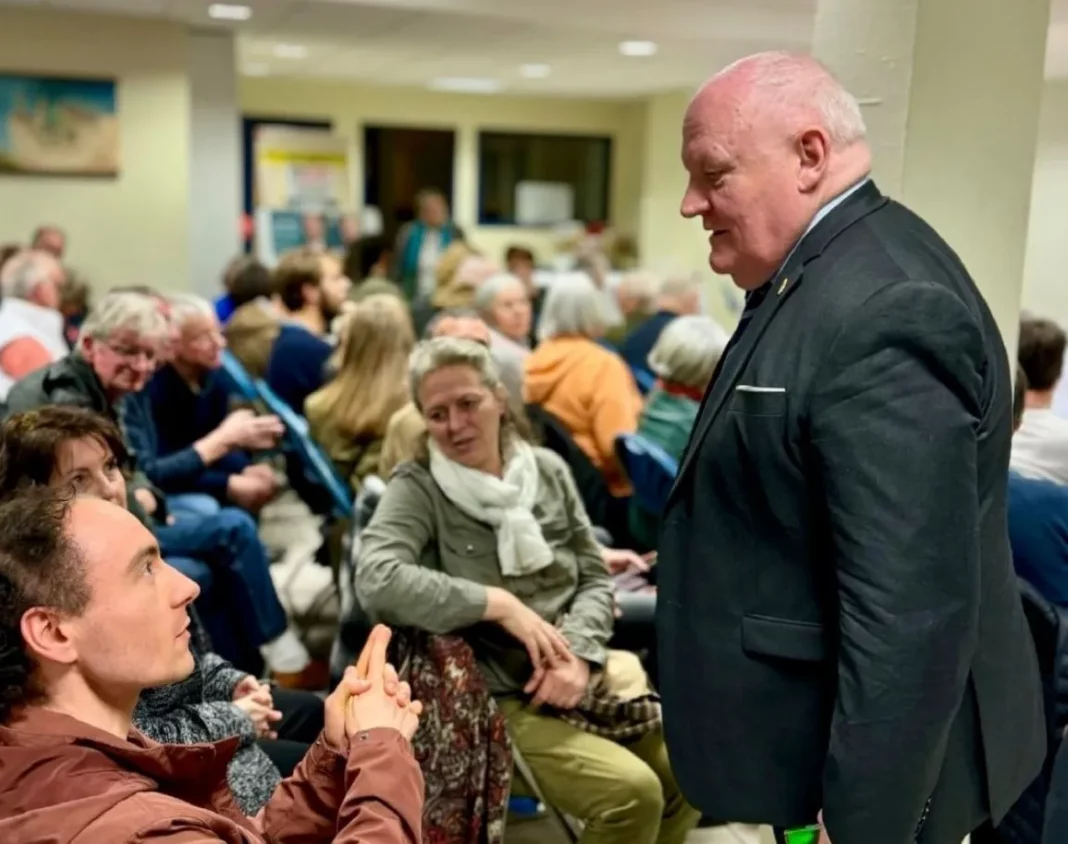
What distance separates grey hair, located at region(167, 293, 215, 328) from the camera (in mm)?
3768

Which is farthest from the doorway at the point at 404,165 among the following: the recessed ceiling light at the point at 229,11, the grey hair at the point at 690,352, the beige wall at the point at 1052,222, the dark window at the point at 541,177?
the grey hair at the point at 690,352

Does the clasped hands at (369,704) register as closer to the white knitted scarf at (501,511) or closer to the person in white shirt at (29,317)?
the white knitted scarf at (501,511)

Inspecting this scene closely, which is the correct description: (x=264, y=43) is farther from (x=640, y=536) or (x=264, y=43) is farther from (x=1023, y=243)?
(x=1023, y=243)

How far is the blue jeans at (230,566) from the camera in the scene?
2912 mm

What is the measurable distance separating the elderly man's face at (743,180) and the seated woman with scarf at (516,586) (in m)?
0.94

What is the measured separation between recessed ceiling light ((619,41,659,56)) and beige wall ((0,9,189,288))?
2.80 metres

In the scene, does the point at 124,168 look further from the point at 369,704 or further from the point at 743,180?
the point at 743,180

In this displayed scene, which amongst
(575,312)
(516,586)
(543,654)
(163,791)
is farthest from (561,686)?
(575,312)

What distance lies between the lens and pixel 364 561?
2146 mm

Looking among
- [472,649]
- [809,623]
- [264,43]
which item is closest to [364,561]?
[472,649]

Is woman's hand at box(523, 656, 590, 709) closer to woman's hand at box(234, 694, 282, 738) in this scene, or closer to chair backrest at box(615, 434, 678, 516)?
woman's hand at box(234, 694, 282, 738)

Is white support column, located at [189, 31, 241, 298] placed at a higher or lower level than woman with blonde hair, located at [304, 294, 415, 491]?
higher

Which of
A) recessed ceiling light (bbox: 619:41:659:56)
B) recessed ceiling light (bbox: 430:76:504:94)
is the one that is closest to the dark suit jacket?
recessed ceiling light (bbox: 619:41:659:56)

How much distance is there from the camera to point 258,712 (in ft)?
6.54
